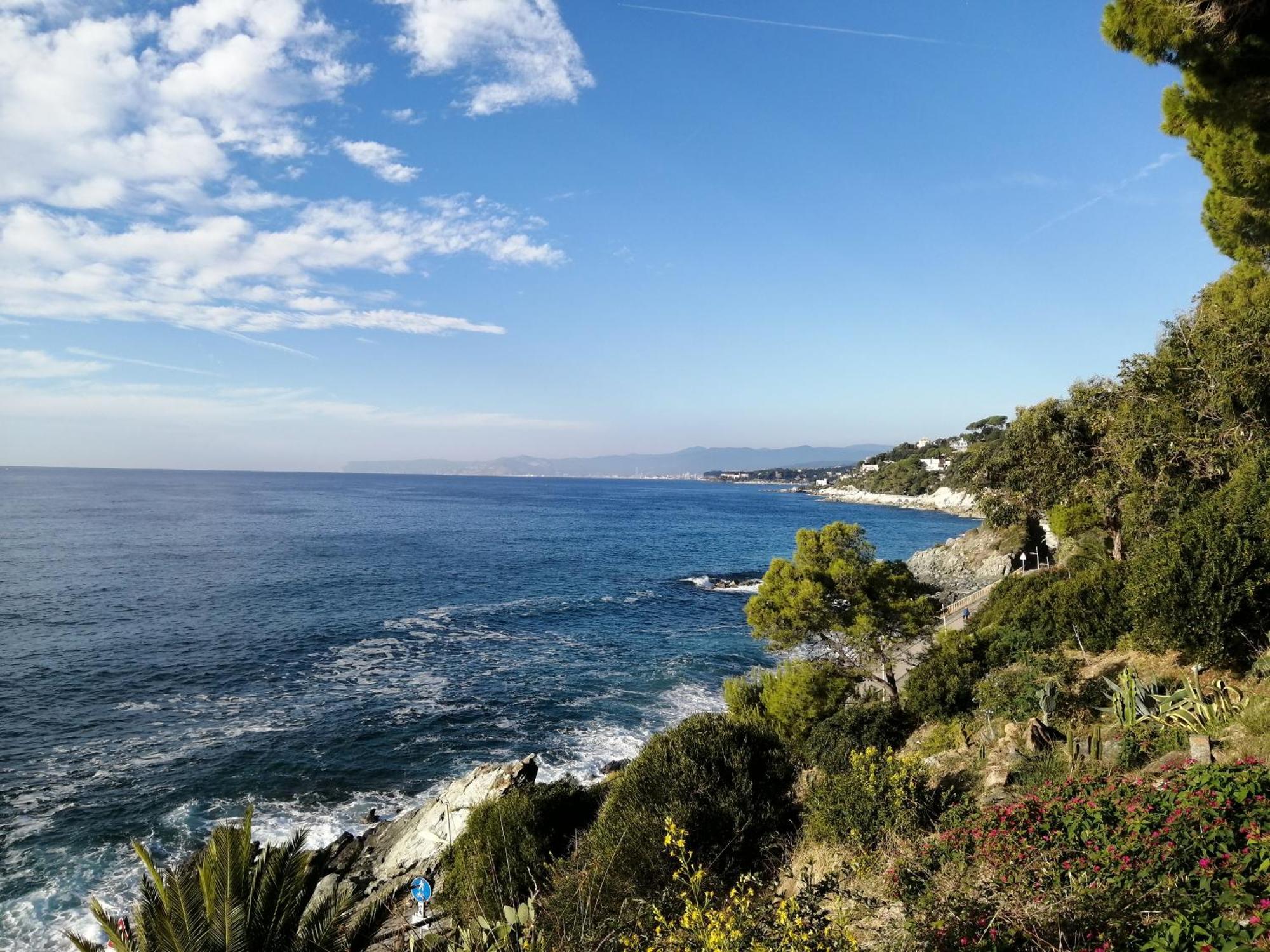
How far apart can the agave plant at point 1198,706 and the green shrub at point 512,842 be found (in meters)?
10.7

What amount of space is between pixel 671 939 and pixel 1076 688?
1424 cm

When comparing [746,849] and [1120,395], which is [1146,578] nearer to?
[746,849]

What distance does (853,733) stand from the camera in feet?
53.4

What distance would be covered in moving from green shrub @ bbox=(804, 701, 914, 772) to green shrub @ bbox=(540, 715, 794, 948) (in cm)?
105

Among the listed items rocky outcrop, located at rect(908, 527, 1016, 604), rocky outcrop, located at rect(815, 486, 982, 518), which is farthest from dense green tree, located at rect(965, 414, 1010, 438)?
rocky outcrop, located at rect(908, 527, 1016, 604)

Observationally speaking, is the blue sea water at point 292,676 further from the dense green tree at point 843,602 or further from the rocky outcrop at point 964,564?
the rocky outcrop at point 964,564

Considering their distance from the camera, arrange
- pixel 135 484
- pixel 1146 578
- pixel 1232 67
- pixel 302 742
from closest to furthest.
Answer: pixel 1232 67 → pixel 1146 578 → pixel 302 742 → pixel 135 484

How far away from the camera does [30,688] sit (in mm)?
25750

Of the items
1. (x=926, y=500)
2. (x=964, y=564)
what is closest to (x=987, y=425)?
(x=926, y=500)

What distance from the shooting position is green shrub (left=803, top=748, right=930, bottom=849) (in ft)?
32.0

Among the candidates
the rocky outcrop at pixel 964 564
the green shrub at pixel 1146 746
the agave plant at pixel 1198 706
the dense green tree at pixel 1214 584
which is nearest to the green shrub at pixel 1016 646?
the dense green tree at pixel 1214 584

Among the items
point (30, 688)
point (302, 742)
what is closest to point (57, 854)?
point (302, 742)

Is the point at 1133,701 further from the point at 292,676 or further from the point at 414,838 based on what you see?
the point at 292,676

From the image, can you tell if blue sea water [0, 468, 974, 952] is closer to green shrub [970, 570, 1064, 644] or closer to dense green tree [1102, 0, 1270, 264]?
green shrub [970, 570, 1064, 644]
